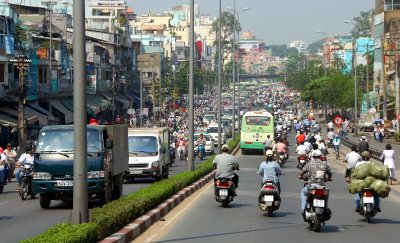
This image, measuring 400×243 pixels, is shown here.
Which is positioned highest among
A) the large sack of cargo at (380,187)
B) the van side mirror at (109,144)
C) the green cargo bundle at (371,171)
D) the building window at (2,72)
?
the building window at (2,72)

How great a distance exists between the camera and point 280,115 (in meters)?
112

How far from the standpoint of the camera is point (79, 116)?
517 inches

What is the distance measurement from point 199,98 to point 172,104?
42939 mm

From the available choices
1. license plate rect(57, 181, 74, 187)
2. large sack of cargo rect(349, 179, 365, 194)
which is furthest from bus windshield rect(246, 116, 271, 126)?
large sack of cargo rect(349, 179, 365, 194)

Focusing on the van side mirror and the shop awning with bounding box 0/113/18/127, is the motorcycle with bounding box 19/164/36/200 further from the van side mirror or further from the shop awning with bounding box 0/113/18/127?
the shop awning with bounding box 0/113/18/127

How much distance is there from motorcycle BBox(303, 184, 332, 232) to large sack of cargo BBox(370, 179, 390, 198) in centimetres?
160

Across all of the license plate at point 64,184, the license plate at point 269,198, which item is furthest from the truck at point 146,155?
the license plate at point 269,198

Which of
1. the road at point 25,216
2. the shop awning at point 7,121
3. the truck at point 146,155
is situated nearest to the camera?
the road at point 25,216

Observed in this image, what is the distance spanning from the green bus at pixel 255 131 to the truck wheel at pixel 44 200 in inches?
1477

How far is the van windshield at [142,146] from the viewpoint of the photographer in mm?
31984

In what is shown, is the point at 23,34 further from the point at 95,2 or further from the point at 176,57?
the point at 176,57

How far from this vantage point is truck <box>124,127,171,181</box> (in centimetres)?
3147

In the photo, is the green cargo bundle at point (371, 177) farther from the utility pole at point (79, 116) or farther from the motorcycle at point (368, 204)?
the utility pole at point (79, 116)

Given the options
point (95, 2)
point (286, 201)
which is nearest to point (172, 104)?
point (95, 2)
